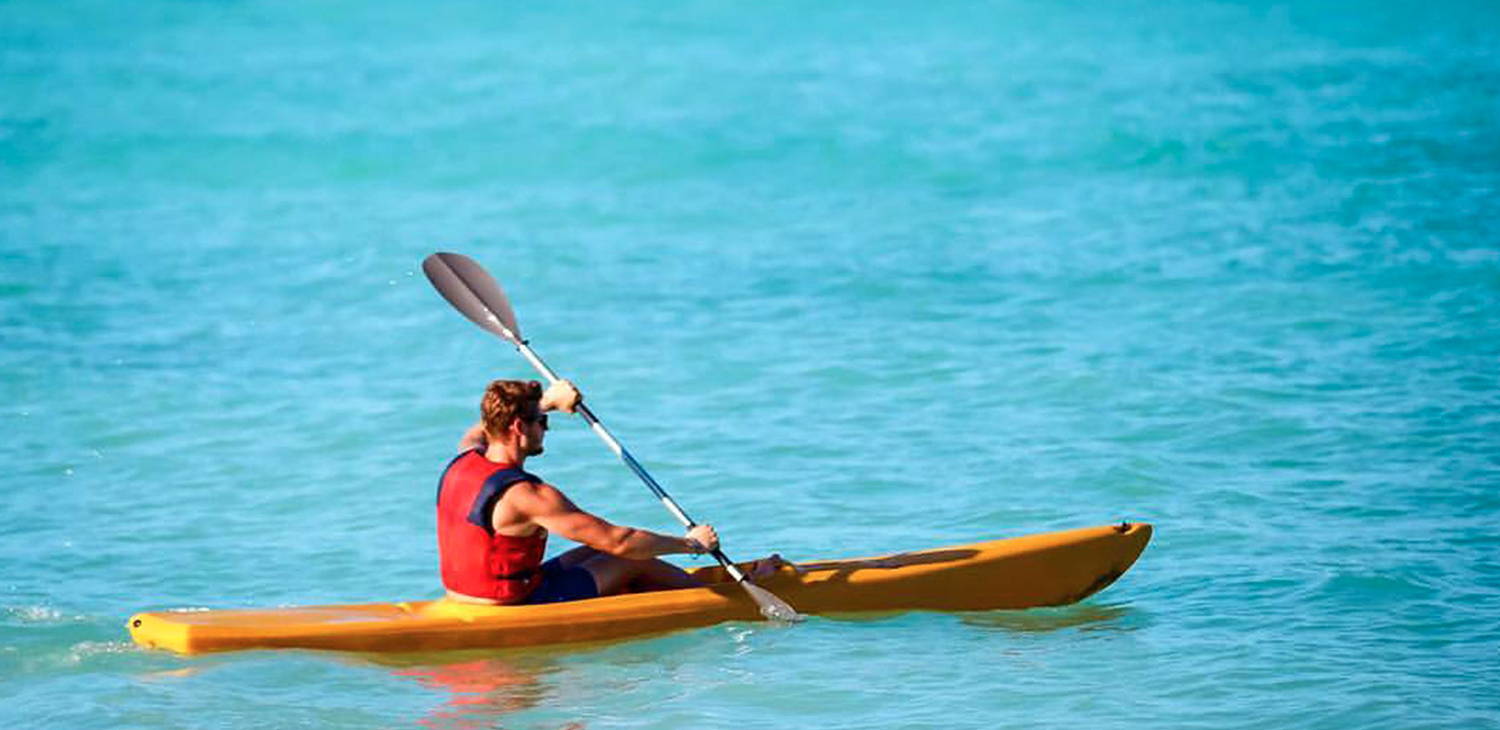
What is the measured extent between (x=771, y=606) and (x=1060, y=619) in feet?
3.32

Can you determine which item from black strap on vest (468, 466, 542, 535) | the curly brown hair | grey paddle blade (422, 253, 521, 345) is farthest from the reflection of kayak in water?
grey paddle blade (422, 253, 521, 345)

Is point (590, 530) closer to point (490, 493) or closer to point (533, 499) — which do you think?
point (533, 499)

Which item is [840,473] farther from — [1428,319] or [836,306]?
[1428,319]

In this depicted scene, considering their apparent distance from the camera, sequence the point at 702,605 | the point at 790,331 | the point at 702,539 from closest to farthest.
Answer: the point at 702,539, the point at 702,605, the point at 790,331

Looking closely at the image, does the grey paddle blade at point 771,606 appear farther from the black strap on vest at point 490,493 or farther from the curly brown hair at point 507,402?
the curly brown hair at point 507,402

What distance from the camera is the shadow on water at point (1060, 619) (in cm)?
685

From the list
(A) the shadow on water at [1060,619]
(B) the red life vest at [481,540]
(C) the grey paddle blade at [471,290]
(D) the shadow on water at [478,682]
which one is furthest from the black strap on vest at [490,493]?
(A) the shadow on water at [1060,619]

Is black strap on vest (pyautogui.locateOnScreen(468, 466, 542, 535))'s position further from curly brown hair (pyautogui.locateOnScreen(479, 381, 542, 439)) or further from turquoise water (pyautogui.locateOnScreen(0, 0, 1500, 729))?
turquoise water (pyautogui.locateOnScreen(0, 0, 1500, 729))

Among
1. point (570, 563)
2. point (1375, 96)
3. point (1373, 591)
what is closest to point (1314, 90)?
point (1375, 96)

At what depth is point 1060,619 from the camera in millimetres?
6965

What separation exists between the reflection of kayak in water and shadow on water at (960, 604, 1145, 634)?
0.04m

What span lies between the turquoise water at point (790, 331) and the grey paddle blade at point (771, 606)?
0.06 metres

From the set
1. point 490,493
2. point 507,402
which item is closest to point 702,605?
point 490,493

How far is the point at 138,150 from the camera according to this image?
17312mm
